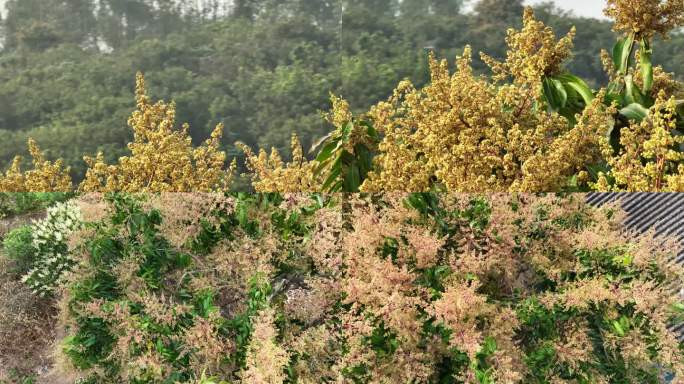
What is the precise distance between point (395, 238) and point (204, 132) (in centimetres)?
196

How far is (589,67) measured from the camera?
14.5 feet

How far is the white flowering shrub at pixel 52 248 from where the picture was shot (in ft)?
8.85

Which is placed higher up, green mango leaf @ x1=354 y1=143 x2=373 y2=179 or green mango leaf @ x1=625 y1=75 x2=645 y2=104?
green mango leaf @ x1=625 y1=75 x2=645 y2=104

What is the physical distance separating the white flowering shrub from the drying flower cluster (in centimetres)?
13

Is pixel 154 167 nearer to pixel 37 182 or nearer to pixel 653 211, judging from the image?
pixel 37 182

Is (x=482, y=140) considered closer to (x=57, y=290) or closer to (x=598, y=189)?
(x=598, y=189)

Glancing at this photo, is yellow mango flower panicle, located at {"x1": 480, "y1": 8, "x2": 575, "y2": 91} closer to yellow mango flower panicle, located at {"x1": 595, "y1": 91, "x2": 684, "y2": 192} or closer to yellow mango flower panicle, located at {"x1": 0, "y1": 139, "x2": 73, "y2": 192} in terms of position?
yellow mango flower panicle, located at {"x1": 595, "y1": 91, "x2": 684, "y2": 192}

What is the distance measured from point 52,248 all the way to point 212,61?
195 cm

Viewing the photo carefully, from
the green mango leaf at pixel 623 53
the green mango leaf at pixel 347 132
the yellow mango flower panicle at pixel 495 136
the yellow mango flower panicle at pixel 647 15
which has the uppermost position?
the yellow mango flower panicle at pixel 647 15

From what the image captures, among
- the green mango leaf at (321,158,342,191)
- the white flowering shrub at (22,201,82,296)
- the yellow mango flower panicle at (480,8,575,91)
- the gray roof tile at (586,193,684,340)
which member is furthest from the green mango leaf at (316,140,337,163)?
the gray roof tile at (586,193,684,340)

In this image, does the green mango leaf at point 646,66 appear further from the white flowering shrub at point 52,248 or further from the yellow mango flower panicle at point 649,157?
the white flowering shrub at point 52,248

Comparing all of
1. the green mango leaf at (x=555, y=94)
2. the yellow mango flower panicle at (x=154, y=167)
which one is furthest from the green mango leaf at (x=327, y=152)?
the green mango leaf at (x=555, y=94)

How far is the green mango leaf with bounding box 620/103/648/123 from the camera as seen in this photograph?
308 cm

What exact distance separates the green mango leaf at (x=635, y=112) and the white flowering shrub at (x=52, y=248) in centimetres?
204
